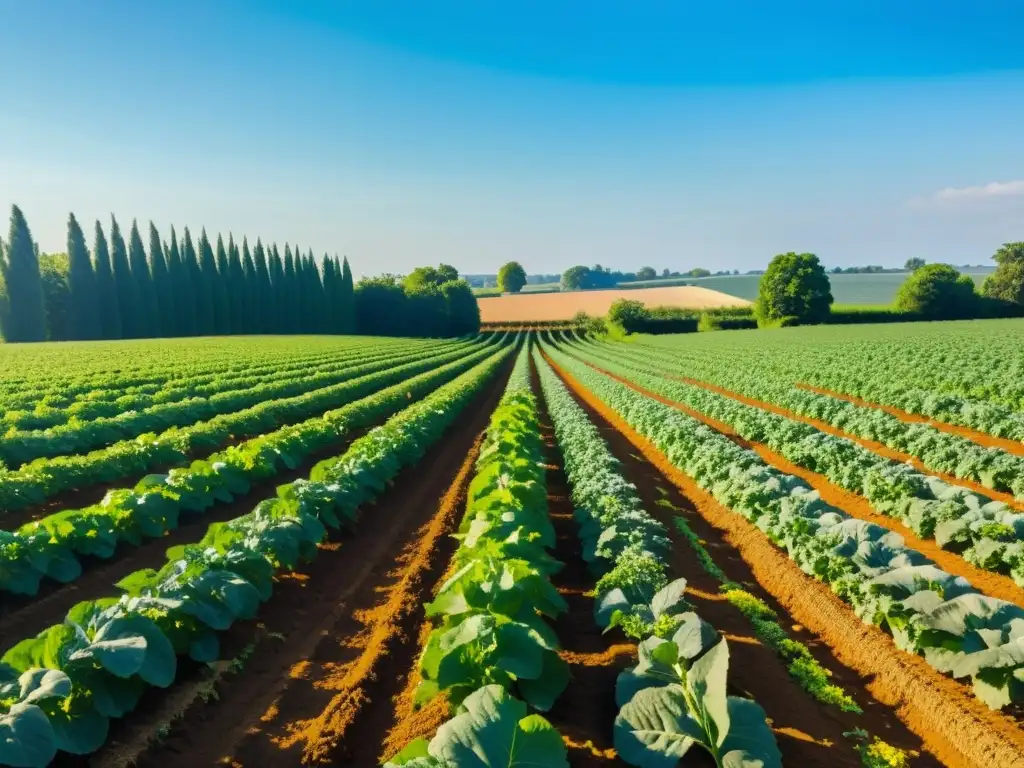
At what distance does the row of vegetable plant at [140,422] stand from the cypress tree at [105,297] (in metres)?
47.1

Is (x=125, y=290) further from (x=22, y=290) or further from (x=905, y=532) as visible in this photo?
(x=905, y=532)

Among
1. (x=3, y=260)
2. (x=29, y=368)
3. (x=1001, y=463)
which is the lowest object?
(x=1001, y=463)

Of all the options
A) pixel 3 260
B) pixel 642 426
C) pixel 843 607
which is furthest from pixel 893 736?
pixel 3 260

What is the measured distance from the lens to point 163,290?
65.6 metres

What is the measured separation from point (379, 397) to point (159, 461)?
29.6 feet

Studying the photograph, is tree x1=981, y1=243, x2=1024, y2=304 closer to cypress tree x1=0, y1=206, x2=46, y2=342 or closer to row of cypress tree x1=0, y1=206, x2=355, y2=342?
row of cypress tree x1=0, y1=206, x2=355, y2=342

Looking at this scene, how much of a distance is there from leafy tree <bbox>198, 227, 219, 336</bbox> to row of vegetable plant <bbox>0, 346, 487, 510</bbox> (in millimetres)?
56814

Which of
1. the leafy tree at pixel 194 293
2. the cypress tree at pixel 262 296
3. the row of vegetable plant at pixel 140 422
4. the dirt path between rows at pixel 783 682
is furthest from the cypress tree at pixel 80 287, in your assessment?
the dirt path between rows at pixel 783 682

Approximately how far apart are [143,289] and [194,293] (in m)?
5.53

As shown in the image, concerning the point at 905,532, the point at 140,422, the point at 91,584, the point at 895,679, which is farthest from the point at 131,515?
the point at 905,532

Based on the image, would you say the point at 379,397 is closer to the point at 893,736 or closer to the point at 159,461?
the point at 159,461

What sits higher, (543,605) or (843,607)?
(543,605)

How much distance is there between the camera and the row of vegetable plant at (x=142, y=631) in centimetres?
354

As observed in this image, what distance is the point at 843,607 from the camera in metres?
6.00
